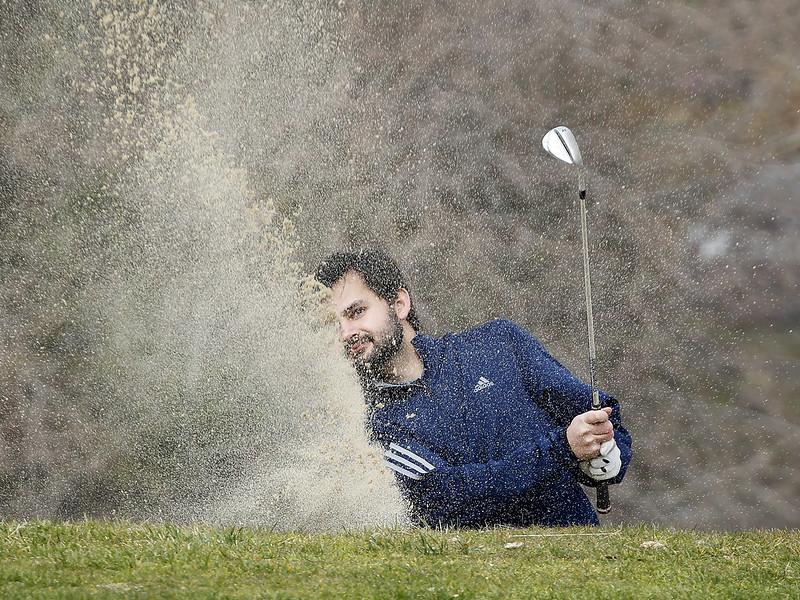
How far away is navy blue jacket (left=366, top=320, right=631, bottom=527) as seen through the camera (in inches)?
248

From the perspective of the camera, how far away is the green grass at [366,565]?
12.3 ft

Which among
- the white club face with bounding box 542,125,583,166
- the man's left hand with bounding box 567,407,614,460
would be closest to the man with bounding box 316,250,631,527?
the man's left hand with bounding box 567,407,614,460

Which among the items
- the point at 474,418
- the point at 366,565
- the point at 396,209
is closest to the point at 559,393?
the point at 474,418

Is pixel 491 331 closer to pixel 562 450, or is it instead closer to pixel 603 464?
pixel 562 450

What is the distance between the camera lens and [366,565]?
4211 millimetres

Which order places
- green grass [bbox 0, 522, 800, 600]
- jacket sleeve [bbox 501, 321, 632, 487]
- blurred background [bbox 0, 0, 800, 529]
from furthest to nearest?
blurred background [bbox 0, 0, 800, 529], jacket sleeve [bbox 501, 321, 632, 487], green grass [bbox 0, 522, 800, 600]

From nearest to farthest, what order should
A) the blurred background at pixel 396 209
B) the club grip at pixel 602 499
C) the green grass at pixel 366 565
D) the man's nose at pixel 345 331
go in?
the green grass at pixel 366 565 < the club grip at pixel 602 499 < the man's nose at pixel 345 331 < the blurred background at pixel 396 209

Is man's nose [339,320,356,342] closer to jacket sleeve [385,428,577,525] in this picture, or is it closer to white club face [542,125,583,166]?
jacket sleeve [385,428,577,525]

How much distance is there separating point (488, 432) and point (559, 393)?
46 centimetres

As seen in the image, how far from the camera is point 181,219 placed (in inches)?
302

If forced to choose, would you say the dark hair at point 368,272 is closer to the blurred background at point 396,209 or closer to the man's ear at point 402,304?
the man's ear at point 402,304

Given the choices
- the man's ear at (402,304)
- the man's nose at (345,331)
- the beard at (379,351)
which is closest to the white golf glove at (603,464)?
the beard at (379,351)

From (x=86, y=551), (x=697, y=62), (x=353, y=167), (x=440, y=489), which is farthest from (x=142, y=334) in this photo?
(x=697, y=62)

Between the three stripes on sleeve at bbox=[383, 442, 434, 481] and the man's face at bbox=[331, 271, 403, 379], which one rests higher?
the man's face at bbox=[331, 271, 403, 379]
